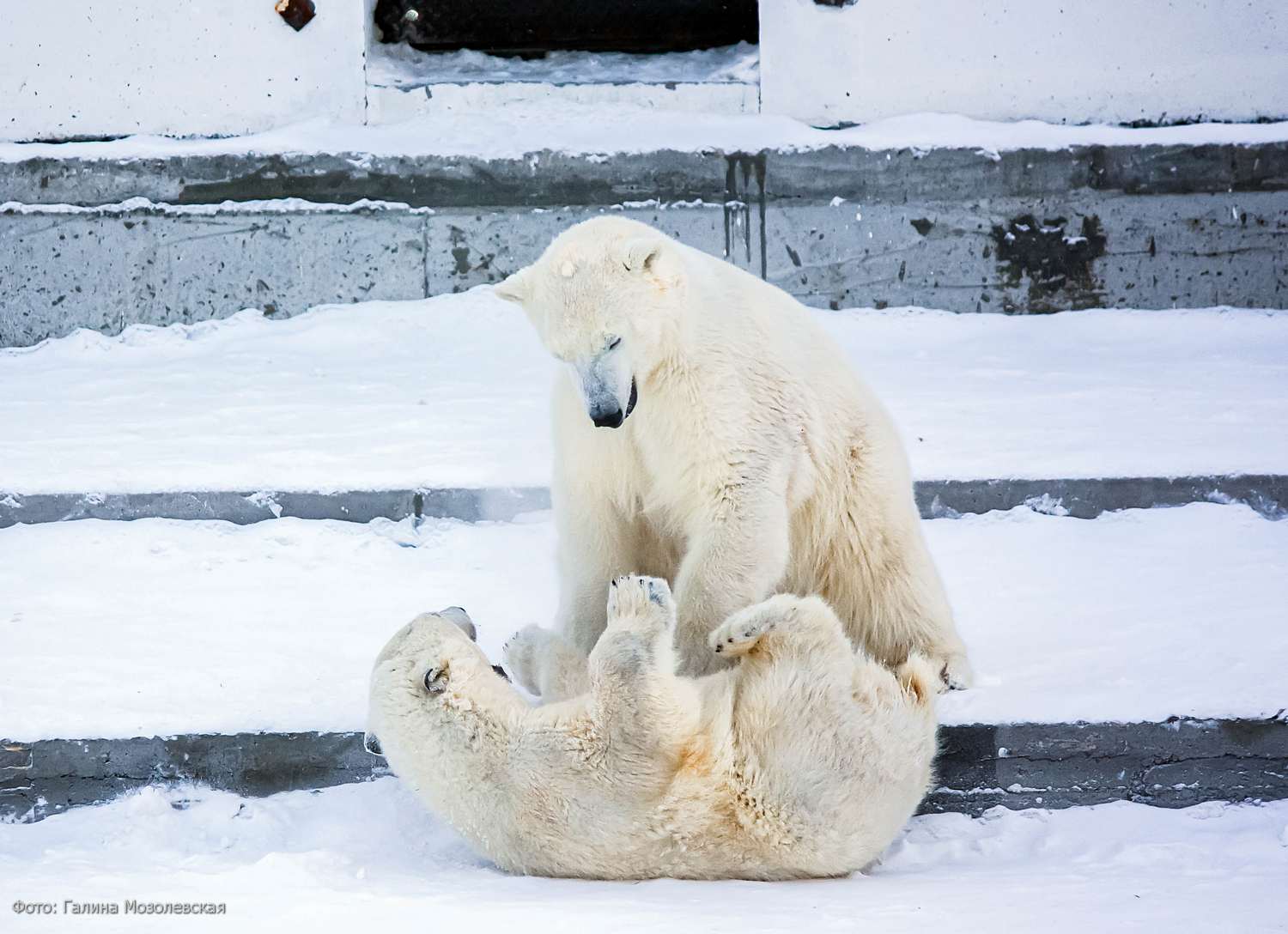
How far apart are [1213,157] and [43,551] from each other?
516 cm

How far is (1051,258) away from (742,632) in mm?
4290

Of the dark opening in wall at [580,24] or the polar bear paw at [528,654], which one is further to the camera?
the dark opening in wall at [580,24]

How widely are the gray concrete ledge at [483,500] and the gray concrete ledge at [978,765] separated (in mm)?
1374

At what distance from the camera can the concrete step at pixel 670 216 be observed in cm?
629

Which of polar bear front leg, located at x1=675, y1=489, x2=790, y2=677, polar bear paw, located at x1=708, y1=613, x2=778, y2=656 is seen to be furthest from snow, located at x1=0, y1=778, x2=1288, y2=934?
polar bear front leg, located at x1=675, y1=489, x2=790, y2=677

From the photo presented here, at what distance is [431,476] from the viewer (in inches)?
177

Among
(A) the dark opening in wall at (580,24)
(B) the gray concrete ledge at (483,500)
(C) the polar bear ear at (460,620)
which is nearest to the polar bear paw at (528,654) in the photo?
(C) the polar bear ear at (460,620)

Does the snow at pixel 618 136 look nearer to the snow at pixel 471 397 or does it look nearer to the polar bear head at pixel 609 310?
the snow at pixel 471 397

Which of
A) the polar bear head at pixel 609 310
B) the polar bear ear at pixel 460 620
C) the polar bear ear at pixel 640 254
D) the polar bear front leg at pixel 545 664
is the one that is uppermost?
the polar bear ear at pixel 640 254

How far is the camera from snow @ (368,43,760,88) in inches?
262

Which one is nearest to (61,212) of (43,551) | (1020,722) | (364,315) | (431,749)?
(364,315)

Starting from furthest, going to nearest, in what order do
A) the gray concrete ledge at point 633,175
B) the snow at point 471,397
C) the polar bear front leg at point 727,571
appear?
the gray concrete ledge at point 633,175, the snow at point 471,397, the polar bear front leg at point 727,571

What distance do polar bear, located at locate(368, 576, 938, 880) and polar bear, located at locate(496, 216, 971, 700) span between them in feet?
0.88

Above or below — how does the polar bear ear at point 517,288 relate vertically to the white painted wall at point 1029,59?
below
